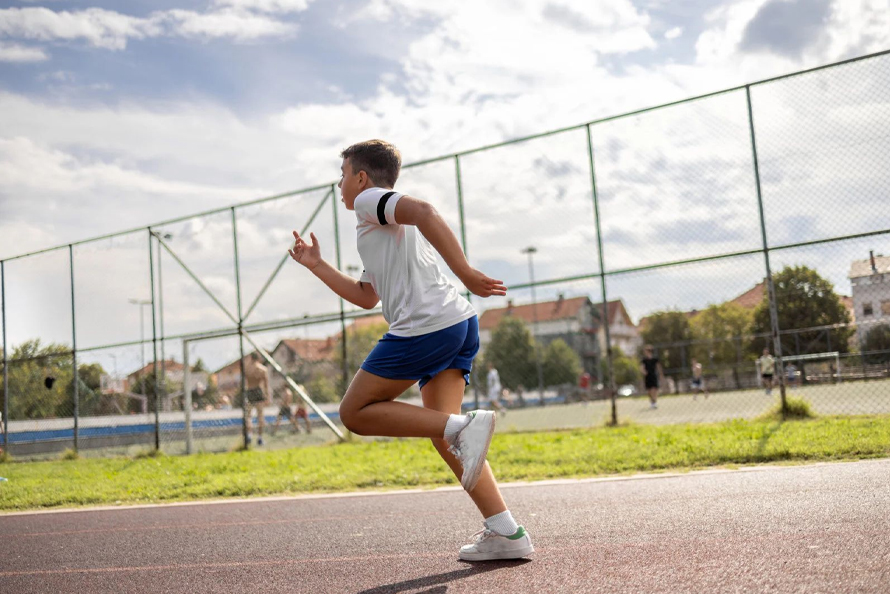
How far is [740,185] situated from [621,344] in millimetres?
6469

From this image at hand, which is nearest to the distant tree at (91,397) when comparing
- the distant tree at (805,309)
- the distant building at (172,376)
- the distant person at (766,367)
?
the distant building at (172,376)

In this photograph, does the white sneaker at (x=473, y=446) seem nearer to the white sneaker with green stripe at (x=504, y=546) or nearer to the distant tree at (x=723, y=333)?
the white sneaker with green stripe at (x=504, y=546)

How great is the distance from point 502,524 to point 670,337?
15.6 metres

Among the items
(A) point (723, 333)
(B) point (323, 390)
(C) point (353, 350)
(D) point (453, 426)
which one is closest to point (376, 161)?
(D) point (453, 426)

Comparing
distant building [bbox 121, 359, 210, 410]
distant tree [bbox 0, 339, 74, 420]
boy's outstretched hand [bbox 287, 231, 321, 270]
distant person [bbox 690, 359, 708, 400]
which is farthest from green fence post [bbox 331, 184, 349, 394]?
distant person [bbox 690, 359, 708, 400]

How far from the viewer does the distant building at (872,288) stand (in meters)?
9.93

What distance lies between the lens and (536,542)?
398 centimetres

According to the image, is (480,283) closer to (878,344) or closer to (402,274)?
(402,274)

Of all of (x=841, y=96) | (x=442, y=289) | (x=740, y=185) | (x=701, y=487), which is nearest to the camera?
(x=442, y=289)

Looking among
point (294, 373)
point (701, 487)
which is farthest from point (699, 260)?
point (294, 373)

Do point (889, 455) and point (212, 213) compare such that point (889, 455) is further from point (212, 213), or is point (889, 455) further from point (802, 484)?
point (212, 213)

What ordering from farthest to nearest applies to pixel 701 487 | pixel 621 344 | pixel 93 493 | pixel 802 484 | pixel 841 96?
pixel 621 344 < pixel 841 96 < pixel 93 493 < pixel 701 487 < pixel 802 484

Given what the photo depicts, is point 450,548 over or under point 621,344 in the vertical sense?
under

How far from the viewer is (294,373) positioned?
48.3ft
